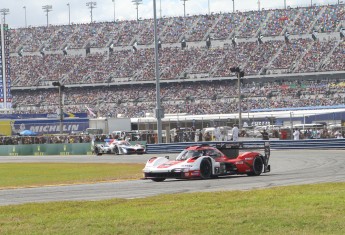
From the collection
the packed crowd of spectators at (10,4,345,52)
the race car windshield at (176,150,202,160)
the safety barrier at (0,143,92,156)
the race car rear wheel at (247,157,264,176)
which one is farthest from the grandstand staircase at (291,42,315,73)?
the race car windshield at (176,150,202,160)

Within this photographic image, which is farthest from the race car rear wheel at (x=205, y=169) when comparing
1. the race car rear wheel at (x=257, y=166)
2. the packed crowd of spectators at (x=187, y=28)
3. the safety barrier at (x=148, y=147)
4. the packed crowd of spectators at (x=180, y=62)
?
the packed crowd of spectators at (x=187, y=28)

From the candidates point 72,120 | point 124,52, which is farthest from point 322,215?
point 124,52

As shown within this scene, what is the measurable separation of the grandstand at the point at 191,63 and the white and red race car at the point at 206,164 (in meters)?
59.7

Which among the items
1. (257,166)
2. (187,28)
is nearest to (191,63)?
(187,28)

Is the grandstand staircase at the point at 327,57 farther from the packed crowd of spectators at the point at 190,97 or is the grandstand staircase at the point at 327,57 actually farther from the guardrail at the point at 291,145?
the guardrail at the point at 291,145

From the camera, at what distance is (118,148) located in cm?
5097

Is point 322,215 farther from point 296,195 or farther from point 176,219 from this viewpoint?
point 296,195

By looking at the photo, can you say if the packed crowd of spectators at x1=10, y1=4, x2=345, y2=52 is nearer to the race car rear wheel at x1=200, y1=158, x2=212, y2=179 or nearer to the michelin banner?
the michelin banner

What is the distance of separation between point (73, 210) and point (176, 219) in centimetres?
265

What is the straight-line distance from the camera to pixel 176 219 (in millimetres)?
11633

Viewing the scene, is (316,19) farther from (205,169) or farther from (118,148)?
(205,169)

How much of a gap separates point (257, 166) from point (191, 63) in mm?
75026

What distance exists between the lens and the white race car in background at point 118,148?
165ft

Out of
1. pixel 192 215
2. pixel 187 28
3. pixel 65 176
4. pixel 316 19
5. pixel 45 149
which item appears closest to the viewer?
pixel 192 215
